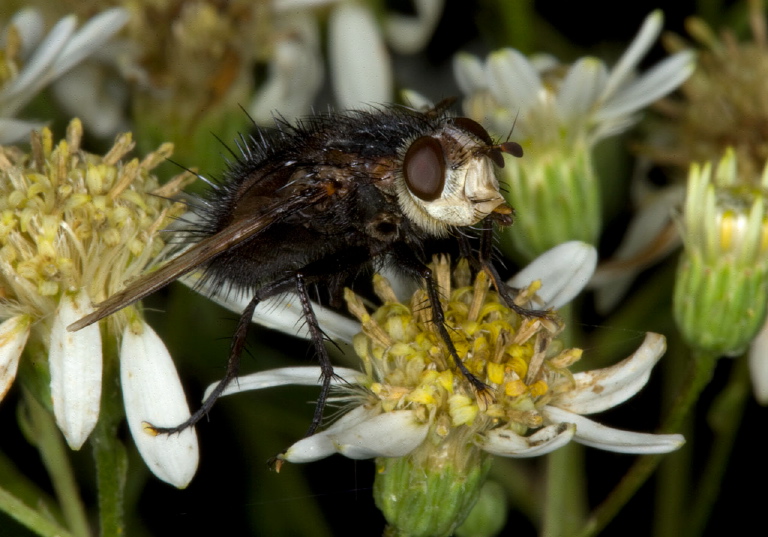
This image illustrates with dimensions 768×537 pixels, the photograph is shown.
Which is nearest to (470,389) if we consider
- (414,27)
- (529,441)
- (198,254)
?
(529,441)

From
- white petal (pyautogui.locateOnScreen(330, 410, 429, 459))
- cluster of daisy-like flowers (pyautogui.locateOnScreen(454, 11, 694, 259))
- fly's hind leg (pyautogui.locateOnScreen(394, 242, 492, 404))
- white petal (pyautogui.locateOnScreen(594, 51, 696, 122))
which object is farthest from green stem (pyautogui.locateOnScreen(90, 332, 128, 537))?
white petal (pyautogui.locateOnScreen(594, 51, 696, 122))

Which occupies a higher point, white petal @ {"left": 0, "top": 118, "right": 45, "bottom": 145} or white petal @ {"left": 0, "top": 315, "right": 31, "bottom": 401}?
white petal @ {"left": 0, "top": 118, "right": 45, "bottom": 145}

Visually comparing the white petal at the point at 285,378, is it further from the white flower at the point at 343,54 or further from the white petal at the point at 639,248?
the white flower at the point at 343,54

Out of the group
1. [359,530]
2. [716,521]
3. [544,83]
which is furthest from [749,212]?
[359,530]

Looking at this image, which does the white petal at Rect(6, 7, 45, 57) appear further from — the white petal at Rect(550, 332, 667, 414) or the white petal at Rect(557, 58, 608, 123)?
the white petal at Rect(550, 332, 667, 414)

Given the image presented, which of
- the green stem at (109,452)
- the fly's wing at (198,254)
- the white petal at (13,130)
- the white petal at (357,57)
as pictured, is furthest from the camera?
the white petal at (357,57)

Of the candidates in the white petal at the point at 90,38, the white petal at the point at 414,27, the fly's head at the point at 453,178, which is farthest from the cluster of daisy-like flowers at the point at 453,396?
the white petal at the point at 414,27

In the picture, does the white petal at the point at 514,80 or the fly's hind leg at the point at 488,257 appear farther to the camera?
the white petal at the point at 514,80
